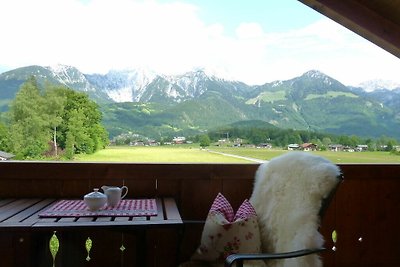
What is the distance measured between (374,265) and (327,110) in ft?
4.39

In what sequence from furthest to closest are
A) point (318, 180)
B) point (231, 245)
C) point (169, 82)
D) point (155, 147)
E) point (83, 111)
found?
point (169, 82) < point (155, 147) < point (83, 111) < point (231, 245) < point (318, 180)

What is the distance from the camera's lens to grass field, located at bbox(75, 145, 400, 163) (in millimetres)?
2920

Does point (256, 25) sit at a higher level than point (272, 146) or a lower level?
higher

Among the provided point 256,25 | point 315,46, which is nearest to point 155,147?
point 256,25

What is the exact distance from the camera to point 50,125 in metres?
2.92

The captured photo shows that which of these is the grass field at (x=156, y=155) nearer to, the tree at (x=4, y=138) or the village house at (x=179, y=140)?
the village house at (x=179, y=140)

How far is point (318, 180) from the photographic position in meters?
1.98

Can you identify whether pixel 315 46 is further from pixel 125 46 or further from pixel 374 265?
pixel 374 265

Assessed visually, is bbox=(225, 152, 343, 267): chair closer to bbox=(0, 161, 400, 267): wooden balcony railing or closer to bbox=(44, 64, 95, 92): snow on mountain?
bbox=(0, 161, 400, 267): wooden balcony railing

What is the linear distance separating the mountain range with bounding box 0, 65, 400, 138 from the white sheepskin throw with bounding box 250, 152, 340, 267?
3.91ft

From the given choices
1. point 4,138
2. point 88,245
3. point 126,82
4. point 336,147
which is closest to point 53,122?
point 4,138

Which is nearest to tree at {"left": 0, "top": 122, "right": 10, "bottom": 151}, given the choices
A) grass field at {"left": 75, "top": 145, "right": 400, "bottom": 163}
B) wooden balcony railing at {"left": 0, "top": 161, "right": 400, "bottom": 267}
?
wooden balcony railing at {"left": 0, "top": 161, "right": 400, "bottom": 267}

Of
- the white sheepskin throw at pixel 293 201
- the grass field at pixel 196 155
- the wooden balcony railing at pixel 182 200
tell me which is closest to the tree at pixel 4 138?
the wooden balcony railing at pixel 182 200

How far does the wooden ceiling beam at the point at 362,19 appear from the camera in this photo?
2898mm
